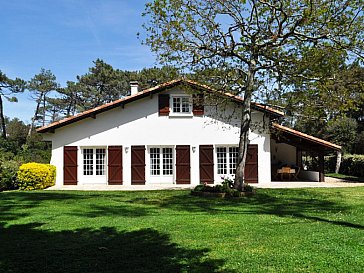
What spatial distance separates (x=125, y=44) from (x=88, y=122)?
5480mm

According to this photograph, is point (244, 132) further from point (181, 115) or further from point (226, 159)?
point (181, 115)

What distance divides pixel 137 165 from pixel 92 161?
2.33 meters

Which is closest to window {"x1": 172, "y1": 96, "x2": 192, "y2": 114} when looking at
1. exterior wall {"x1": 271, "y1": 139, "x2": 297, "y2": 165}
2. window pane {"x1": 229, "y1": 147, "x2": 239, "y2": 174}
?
window pane {"x1": 229, "y1": 147, "x2": 239, "y2": 174}

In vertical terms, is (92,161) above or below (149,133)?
below

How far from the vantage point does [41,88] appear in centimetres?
4778

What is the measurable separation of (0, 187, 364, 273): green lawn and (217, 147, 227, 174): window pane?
742 centimetres

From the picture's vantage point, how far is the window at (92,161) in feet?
61.8

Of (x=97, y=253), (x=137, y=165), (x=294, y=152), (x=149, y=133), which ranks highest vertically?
(x=149, y=133)

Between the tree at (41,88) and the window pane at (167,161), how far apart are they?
112 ft

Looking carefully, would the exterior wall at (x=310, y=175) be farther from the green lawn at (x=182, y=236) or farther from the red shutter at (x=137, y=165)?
the red shutter at (x=137, y=165)

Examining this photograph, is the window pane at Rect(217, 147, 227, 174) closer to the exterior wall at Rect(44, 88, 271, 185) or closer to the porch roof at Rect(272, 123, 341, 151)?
the exterior wall at Rect(44, 88, 271, 185)

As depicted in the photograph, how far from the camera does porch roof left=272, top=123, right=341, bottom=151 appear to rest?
59.8 feet

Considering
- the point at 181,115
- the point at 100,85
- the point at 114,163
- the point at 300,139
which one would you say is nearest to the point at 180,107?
the point at 181,115

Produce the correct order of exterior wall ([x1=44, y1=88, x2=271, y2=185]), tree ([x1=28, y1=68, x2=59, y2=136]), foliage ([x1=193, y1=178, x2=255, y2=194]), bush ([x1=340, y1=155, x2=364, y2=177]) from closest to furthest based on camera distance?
1. foliage ([x1=193, y1=178, x2=255, y2=194])
2. exterior wall ([x1=44, y1=88, x2=271, y2=185])
3. bush ([x1=340, y1=155, x2=364, y2=177])
4. tree ([x1=28, y1=68, x2=59, y2=136])
